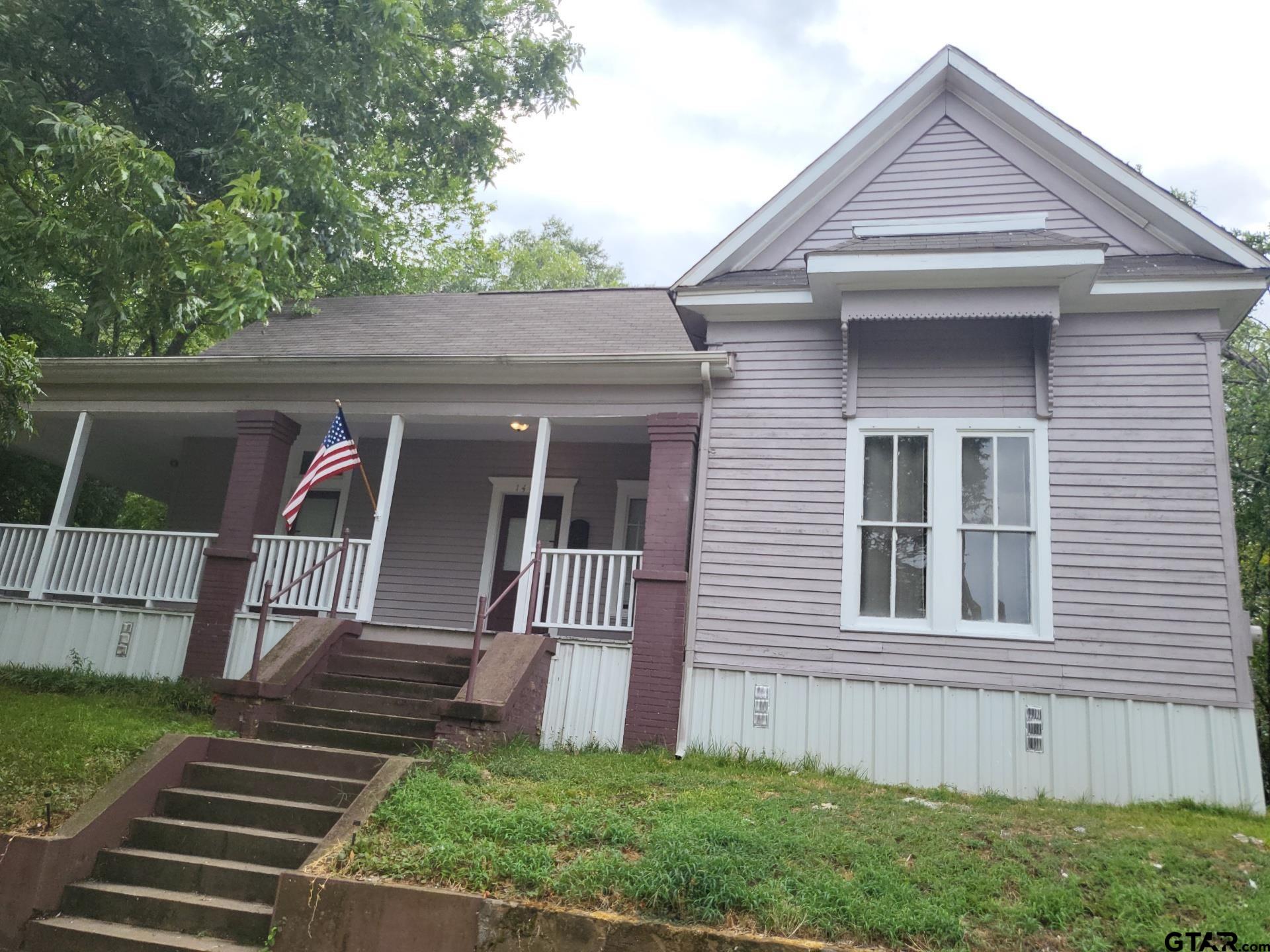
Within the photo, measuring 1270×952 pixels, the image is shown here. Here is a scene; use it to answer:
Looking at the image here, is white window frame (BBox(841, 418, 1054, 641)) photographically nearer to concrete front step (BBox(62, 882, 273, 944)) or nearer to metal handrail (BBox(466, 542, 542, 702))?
metal handrail (BBox(466, 542, 542, 702))

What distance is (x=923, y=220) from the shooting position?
926 cm

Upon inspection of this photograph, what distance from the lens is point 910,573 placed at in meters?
8.39

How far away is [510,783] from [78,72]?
13.1 metres

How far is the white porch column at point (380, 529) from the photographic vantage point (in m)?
9.72

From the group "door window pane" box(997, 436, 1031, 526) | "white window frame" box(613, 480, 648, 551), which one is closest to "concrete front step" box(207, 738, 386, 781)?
"white window frame" box(613, 480, 648, 551)

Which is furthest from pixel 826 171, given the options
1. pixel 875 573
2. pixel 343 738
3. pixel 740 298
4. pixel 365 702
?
pixel 343 738

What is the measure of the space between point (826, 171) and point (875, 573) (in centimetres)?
427

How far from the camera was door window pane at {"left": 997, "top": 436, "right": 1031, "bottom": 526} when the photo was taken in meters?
8.28

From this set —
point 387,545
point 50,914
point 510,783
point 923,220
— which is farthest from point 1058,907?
point 387,545

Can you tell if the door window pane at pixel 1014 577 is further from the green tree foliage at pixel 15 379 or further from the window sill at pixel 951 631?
the green tree foliage at pixel 15 379

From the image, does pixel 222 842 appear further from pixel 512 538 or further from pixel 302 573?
pixel 512 538

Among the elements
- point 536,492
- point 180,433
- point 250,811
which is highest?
point 180,433

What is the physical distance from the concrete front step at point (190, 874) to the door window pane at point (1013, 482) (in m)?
Answer: 6.67

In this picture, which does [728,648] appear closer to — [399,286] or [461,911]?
[461,911]
